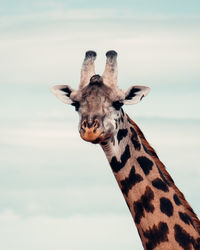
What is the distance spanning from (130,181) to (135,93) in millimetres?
1683

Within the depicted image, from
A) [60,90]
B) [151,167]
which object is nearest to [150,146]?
[151,167]

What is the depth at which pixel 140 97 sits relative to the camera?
1139cm

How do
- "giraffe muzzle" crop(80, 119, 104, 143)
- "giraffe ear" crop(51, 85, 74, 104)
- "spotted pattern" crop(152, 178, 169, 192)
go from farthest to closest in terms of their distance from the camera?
"giraffe ear" crop(51, 85, 74, 104) → "spotted pattern" crop(152, 178, 169, 192) → "giraffe muzzle" crop(80, 119, 104, 143)

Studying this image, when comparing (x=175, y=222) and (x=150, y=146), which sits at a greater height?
(x=150, y=146)

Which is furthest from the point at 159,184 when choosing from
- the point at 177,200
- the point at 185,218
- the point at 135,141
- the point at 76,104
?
the point at 76,104

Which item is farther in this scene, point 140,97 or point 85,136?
point 140,97

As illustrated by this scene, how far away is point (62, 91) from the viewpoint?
11781 millimetres

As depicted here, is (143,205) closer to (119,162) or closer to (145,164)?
(145,164)

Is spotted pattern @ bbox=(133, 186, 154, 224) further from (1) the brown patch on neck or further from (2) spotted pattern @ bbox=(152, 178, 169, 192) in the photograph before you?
(1) the brown patch on neck

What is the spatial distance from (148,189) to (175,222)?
31.4 inches

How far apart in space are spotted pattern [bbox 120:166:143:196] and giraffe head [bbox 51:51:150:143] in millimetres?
880

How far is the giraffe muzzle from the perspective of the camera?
10.5 m

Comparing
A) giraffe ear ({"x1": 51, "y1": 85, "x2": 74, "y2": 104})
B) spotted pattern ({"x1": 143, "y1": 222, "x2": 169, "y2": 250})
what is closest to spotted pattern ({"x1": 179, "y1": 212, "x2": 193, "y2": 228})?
spotted pattern ({"x1": 143, "y1": 222, "x2": 169, "y2": 250})

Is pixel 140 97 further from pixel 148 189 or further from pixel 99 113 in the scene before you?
pixel 148 189
